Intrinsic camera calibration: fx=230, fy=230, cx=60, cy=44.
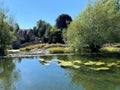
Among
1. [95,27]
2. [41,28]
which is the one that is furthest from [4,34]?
[41,28]

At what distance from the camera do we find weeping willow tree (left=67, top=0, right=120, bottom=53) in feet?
82.4

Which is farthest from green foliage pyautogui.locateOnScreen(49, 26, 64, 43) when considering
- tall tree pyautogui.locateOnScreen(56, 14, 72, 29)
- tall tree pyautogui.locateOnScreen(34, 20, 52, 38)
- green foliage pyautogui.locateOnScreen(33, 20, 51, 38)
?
green foliage pyautogui.locateOnScreen(33, 20, 51, 38)

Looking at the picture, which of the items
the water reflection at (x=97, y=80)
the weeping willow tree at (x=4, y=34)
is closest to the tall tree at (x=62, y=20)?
the weeping willow tree at (x=4, y=34)

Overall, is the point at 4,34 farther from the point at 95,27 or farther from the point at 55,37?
the point at 55,37

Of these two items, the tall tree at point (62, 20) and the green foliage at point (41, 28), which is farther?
the green foliage at point (41, 28)

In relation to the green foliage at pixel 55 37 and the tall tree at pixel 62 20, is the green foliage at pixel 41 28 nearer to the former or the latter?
the tall tree at pixel 62 20

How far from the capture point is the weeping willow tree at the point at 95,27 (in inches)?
989

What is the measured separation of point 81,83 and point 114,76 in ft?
7.20

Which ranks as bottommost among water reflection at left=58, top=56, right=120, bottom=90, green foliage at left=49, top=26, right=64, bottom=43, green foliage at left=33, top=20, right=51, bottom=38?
water reflection at left=58, top=56, right=120, bottom=90

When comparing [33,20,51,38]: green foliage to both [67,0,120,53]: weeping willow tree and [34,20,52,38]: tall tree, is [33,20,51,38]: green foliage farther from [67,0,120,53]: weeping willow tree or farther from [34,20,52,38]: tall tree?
[67,0,120,53]: weeping willow tree

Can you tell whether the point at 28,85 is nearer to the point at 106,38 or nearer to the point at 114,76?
the point at 114,76

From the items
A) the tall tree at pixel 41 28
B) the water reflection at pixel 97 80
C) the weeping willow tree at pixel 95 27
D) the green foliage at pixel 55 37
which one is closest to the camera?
the water reflection at pixel 97 80

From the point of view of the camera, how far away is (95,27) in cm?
2530

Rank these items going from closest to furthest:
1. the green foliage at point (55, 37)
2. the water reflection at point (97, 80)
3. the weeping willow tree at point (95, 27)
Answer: the water reflection at point (97, 80) → the weeping willow tree at point (95, 27) → the green foliage at point (55, 37)
